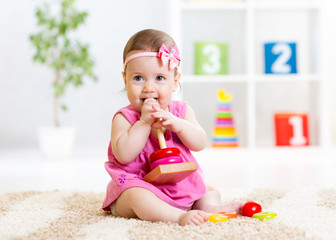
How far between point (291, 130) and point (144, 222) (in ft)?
6.09

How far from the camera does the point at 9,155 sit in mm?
2688

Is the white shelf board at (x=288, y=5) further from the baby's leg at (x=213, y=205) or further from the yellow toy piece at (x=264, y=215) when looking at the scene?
the yellow toy piece at (x=264, y=215)

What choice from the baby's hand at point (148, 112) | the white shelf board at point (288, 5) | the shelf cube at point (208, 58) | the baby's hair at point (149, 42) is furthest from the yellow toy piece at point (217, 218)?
the white shelf board at point (288, 5)

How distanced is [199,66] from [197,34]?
1.33ft

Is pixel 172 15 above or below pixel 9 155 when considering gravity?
above

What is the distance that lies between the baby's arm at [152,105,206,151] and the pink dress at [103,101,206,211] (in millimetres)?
35

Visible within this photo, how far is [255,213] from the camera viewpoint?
3.34ft

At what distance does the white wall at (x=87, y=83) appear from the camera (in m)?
3.06

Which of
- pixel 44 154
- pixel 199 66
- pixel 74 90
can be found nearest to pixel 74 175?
pixel 44 154

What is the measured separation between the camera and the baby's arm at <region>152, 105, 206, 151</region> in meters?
1.01

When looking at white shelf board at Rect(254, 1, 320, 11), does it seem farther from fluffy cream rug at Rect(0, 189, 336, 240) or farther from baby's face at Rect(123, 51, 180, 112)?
baby's face at Rect(123, 51, 180, 112)

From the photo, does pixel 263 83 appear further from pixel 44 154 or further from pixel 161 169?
pixel 161 169

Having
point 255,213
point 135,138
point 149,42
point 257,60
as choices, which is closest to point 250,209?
point 255,213

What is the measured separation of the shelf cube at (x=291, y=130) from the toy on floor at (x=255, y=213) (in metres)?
1.68
